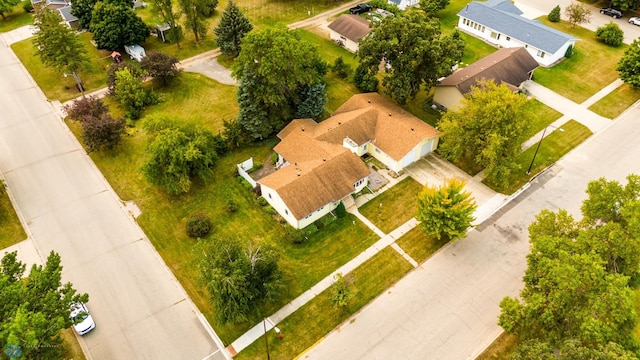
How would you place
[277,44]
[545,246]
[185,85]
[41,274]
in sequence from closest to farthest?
[41,274] → [545,246] → [277,44] → [185,85]

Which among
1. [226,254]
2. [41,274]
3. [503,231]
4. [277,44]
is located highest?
[277,44]

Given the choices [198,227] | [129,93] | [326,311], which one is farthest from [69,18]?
[326,311]

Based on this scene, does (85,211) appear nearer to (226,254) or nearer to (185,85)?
(226,254)

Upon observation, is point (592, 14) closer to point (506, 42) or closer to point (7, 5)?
point (506, 42)

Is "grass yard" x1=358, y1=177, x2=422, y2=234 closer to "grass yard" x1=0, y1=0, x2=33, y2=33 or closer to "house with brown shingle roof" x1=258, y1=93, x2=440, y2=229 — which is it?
"house with brown shingle roof" x1=258, y1=93, x2=440, y2=229

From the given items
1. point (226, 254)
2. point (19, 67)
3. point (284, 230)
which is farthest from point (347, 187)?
point (19, 67)

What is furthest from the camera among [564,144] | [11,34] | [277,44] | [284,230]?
[11,34]
